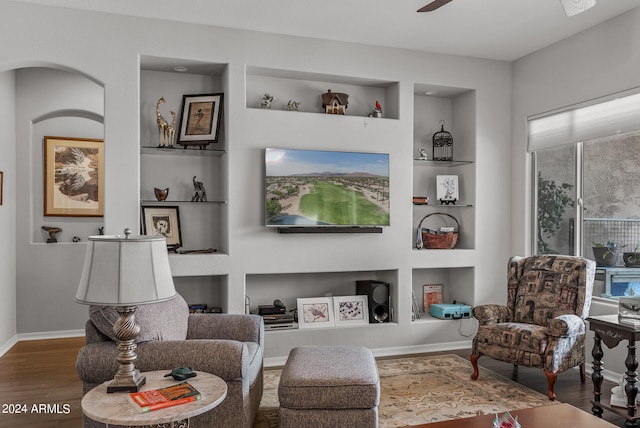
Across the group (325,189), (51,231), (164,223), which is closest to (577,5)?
(325,189)

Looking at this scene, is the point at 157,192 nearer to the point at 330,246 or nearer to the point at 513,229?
the point at 330,246

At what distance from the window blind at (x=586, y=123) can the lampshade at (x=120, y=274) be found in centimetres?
374

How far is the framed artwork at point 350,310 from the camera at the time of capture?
4801 millimetres

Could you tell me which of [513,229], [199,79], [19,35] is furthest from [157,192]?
[513,229]

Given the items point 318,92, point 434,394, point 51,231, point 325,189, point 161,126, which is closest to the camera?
point 434,394

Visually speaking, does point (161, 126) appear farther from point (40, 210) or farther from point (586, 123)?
point (586, 123)

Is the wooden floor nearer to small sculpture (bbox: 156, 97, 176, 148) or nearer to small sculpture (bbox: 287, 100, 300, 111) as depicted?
small sculpture (bbox: 156, 97, 176, 148)

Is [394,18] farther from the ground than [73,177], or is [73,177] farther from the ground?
[394,18]

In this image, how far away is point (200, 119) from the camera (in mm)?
4461

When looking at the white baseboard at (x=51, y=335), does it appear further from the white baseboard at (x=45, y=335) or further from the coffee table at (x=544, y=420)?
the coffee table at (x=544, y=420)

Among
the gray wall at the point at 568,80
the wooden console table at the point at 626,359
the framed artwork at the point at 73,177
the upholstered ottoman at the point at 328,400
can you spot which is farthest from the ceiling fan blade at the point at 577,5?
the framed artwork at the point at 73,177

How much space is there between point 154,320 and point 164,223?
179 centimetres

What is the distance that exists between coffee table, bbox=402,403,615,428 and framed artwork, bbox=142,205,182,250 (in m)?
2.90

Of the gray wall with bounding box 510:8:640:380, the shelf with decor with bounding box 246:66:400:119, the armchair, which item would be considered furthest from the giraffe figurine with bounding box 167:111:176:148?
the gray wall with bounding box 510:8:640:380
